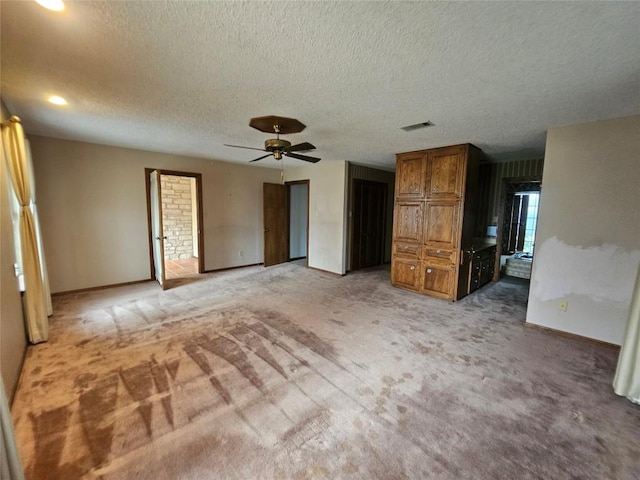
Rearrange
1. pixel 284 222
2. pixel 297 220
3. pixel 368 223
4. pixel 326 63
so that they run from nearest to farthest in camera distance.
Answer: pixel 326 63
pixel 368 223
pixel 284 222
pixel 297 220

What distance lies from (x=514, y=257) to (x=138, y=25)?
712cm

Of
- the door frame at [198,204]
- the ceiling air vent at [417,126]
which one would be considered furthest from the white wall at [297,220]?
the ceiling air vent at [417,126]

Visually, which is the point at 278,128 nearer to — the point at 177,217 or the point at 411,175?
the point at 411,175

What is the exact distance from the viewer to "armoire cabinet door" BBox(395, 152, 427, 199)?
4.55 metres

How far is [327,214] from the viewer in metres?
6.03

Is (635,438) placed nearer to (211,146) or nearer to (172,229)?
(211,146)

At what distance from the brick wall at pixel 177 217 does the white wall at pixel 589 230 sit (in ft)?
24.6

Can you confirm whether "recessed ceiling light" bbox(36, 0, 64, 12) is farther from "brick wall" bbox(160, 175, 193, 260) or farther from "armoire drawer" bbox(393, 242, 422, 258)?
"brick wall" bbox(160, 175, 193, 260)

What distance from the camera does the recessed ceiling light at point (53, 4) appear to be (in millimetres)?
1356

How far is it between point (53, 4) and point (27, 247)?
243 centimetres

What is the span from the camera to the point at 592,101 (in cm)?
243

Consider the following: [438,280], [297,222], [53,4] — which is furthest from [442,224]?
[53,4]

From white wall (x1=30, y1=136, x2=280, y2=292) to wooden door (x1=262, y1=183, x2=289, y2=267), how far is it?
3.96 feet

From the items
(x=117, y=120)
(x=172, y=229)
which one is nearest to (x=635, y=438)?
(x=117, y=120)
